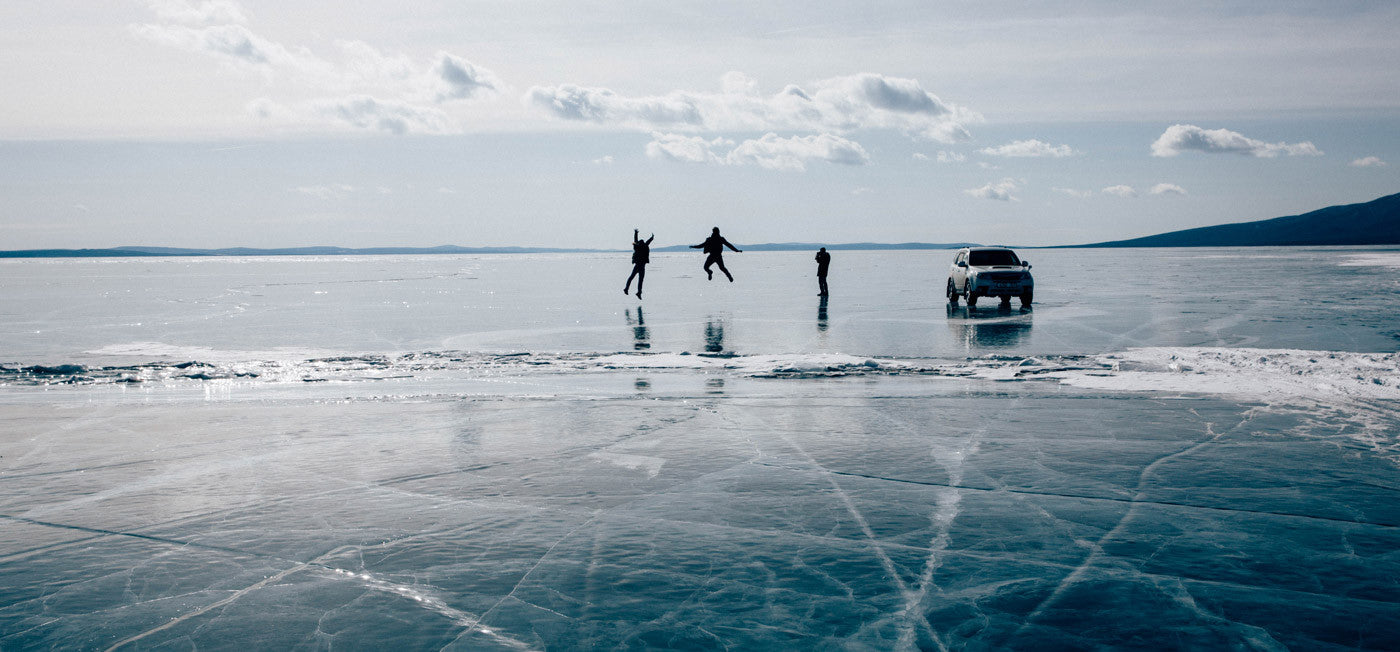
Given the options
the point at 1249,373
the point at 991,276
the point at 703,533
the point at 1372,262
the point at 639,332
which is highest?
the point at 991,276

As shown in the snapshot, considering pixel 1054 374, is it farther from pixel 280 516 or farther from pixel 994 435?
pixel 280 516

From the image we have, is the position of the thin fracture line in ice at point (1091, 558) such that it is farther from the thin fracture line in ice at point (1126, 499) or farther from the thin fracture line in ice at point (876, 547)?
the thin fracture line in ice at point (876, 547)

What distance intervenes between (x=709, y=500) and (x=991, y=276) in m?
19.3

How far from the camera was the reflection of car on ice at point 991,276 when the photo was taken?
24.1m

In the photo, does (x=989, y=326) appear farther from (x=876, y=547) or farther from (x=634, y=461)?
(x=876, y=547)

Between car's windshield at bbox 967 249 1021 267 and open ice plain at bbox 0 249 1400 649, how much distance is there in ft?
35.0

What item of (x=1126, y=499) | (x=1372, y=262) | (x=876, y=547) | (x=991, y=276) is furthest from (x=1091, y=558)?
(x=1372, y=262)

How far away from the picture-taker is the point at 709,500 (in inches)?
251

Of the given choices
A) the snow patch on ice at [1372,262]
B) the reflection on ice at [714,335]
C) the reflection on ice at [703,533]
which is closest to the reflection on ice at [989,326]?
the reflection on ice at [714,335]

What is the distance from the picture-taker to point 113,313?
25.9m

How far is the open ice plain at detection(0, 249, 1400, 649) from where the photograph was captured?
4332 millimetres

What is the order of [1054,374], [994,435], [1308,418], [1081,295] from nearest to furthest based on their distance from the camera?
[994,435]
[1308,418]
[1054,374]
[1081,295]

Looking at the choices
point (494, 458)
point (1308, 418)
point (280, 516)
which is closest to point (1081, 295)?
point (1308, 418)

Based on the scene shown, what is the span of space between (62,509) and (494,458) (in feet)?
9.48
